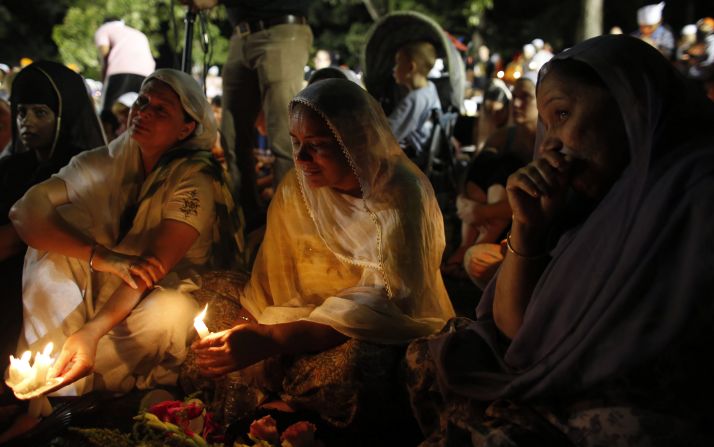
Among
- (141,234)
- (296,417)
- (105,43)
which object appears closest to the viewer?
(296,417)

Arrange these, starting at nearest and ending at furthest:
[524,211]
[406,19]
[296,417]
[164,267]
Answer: [524,211] < [296,417] < [164,267] < [406,19]

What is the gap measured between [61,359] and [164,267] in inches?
24.0

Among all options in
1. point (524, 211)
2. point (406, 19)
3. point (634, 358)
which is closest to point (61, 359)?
point (524, 211)

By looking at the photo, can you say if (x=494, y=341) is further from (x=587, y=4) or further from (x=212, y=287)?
(x=587, y=4)

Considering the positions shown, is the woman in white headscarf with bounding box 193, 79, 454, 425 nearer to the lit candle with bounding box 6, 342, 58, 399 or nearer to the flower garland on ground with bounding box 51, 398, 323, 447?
the flower garland on ground with bounding box 51, 398, 323, 447

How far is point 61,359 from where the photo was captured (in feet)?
9.37

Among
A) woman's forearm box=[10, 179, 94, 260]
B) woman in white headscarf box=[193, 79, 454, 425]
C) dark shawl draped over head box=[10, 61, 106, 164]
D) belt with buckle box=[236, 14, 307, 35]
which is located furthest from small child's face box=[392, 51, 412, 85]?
woman's forearm box=[10, 179, 94, 260]

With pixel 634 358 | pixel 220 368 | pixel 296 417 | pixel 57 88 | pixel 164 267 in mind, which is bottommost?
pixel 296 417

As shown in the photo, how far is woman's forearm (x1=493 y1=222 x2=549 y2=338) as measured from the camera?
6.68 ft

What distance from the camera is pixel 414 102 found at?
6.56 metres

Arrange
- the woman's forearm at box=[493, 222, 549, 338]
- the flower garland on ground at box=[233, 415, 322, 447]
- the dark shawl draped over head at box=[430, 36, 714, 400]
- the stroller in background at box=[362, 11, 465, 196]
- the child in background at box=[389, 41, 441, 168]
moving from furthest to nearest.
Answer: the stroller in background at box=[362, 11, 465, 196] → the child in background at box=[389, 41, 441, 168] → the flower garland on ground at box=[233, 415, 322, 447] → the woman's forearm at box=[493, 222, 549, 338] → the dark shawl draped over head at box=[430, 36, 714, 400]

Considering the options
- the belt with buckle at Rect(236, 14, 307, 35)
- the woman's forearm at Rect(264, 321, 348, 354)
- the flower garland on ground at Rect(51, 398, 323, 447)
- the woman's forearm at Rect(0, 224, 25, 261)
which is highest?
the belt with buckle at Rect(236, 14, 307, 35)

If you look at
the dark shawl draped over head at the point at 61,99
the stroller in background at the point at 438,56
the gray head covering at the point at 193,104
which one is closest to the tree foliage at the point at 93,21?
the stroller in background at the point at 438,56

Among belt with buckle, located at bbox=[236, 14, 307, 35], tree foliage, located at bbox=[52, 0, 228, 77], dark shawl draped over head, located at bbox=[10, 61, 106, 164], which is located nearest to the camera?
dark shawl draped over head, located at bbox=[10, 61, 106, 164]
